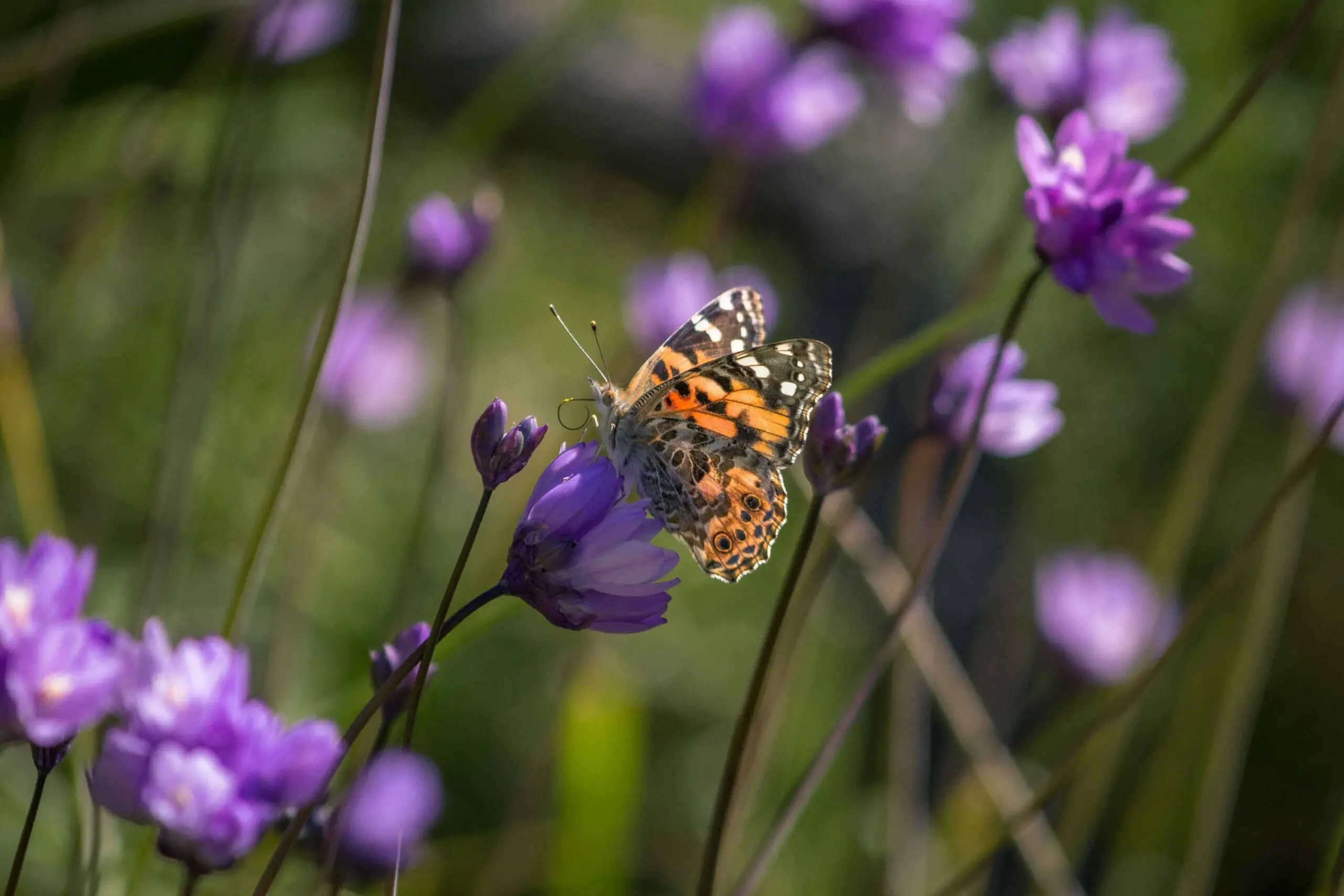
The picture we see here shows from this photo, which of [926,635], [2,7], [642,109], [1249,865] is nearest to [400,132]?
[642,109]

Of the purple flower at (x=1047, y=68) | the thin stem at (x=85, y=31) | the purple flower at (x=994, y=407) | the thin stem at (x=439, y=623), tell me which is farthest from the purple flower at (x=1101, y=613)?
the thin stem at (x=85, y=31)

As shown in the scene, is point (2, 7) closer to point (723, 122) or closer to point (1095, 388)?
point (723, 122)

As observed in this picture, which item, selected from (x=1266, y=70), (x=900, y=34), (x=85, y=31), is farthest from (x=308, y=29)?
(x=1266, y=70)

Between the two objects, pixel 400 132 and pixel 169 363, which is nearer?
pixel 169 363

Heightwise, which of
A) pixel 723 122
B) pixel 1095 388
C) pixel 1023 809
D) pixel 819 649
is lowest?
pixel 819 649

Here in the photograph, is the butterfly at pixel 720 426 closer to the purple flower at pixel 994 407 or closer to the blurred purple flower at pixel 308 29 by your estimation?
the purple flower at pixel 994 407

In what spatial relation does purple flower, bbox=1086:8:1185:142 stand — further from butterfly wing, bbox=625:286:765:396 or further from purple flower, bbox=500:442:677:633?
purple flower, bbox=500:442:677:633
